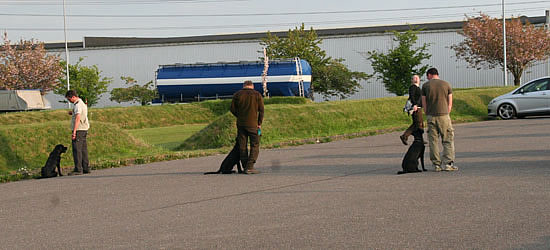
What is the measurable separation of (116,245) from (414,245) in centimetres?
293

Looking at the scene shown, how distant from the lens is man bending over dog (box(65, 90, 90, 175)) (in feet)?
47.1

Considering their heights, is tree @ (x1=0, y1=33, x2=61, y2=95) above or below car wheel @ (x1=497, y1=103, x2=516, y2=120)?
above

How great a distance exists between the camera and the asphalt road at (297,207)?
265 inches

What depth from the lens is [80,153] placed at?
14445 millimetres

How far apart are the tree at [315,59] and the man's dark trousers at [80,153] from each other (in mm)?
38884

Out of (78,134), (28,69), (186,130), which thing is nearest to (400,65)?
(186,130)

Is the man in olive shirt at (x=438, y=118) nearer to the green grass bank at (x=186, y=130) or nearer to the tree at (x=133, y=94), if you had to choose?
the green grass bank at (x=186, y=130)

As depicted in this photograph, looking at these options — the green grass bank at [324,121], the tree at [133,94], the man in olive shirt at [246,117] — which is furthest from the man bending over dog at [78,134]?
the tree at [133,94]

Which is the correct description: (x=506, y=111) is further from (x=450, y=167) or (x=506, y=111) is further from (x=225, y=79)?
(x=225, y=79)

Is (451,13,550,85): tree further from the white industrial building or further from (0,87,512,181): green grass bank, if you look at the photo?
(0,87,512,181): green grass bank

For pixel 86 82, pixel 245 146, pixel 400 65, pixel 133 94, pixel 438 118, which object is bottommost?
pixel 245 146

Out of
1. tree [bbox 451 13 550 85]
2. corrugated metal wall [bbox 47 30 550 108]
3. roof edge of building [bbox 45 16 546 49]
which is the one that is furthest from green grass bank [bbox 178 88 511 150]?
roof edge of building [bbox 45 16 546 49]

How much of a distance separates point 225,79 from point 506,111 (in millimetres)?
20245

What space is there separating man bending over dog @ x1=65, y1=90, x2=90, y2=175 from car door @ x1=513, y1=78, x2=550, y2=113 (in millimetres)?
17910
